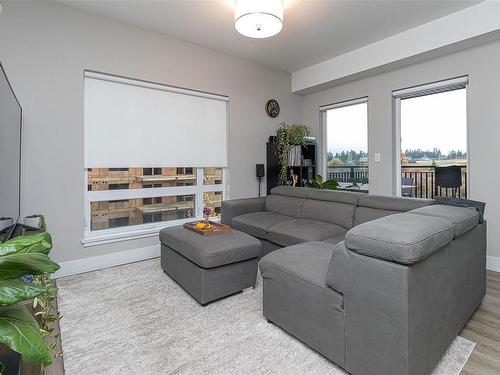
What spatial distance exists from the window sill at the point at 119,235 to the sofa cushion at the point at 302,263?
1.99 m

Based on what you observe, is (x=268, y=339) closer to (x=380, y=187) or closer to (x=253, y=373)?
(x=253, y=373)

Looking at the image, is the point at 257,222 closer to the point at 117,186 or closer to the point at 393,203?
the point at 393,203

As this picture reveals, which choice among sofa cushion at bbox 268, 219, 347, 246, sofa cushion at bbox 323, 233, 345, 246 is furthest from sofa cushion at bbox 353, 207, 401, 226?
sofa cushion at bbox 323, 233, 345, 246

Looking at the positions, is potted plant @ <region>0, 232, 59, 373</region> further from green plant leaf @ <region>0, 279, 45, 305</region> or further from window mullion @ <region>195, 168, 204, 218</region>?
window mullion @ <region>195, 168, 204, 218</region>

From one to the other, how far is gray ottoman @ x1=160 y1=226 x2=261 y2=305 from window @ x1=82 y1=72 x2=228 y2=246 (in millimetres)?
666

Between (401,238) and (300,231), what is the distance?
5.06 ft

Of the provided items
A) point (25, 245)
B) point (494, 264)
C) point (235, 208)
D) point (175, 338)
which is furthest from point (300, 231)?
point (25, 245)

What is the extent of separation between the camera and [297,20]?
302 cm

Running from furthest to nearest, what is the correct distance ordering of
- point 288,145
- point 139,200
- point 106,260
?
point 288,145, point 139,200, point 106,260

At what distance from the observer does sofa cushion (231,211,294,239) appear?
3018 millimetres

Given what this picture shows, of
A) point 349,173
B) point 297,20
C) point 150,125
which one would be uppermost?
point 297,20

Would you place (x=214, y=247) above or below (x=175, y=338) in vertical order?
above

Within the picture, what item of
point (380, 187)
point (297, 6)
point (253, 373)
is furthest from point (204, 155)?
point (253, 373)

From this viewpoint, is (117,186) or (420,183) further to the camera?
(420,183)
